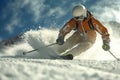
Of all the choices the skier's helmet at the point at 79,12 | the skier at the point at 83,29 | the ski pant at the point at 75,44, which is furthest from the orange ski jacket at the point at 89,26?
the ski pant at the point at 75,44

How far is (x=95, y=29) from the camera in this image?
1415 cm

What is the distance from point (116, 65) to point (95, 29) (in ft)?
19.2

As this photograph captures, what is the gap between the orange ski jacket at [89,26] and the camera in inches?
545

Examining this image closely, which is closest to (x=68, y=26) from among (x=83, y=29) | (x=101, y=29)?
(x=83, y=29)

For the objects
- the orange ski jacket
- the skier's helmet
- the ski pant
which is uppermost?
the skier's helmet

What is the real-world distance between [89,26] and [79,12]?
0.70 metres

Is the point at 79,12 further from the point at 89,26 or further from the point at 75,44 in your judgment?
the point at 75,44

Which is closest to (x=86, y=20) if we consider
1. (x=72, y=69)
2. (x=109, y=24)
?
(x=72, y=69)

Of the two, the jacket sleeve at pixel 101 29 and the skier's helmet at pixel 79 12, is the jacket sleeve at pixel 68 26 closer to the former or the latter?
the skier's helmet at pixel 79 12

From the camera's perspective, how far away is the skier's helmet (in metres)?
14.0

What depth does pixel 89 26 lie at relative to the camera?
14.2m

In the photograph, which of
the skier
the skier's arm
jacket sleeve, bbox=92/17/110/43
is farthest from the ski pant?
jacket sleeve, bbox=92/17/110/43

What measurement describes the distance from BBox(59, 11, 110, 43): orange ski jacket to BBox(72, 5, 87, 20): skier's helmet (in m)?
0.14

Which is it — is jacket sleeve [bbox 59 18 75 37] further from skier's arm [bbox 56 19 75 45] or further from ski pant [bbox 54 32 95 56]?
ski pant [bbox 54 32 95 56]
